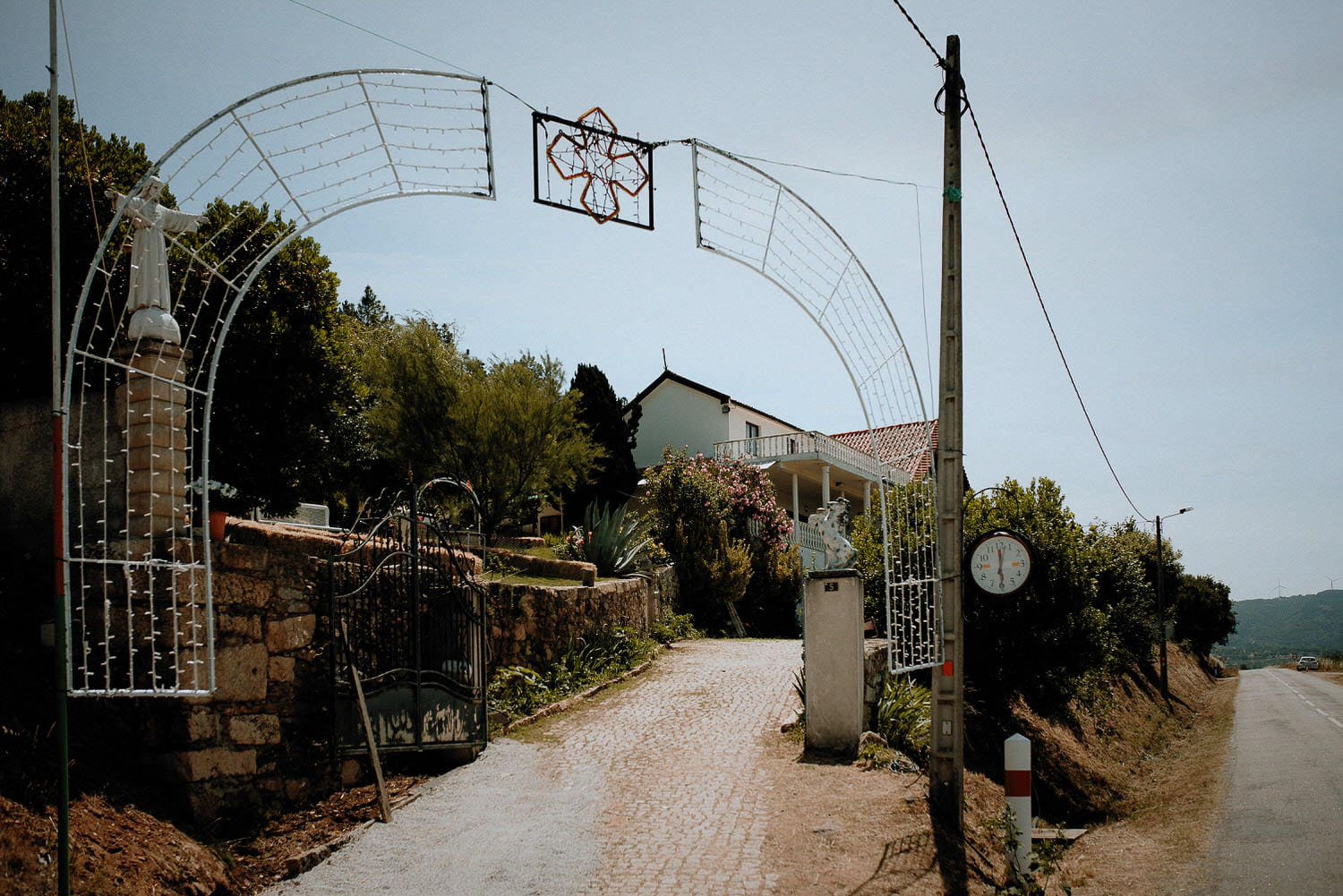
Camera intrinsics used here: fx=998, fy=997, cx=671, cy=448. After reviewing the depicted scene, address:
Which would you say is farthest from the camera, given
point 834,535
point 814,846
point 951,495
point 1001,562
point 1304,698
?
point 1304,698

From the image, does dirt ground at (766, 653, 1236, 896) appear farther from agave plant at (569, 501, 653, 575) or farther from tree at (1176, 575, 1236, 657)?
tree at (1176, 575, 1236, 657)

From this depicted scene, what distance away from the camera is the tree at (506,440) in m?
23.0

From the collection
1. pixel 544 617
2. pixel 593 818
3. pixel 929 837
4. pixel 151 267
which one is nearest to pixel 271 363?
pixel 544 617

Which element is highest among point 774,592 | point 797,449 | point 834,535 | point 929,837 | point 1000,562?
point 797,449

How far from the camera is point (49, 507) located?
8.03 meters

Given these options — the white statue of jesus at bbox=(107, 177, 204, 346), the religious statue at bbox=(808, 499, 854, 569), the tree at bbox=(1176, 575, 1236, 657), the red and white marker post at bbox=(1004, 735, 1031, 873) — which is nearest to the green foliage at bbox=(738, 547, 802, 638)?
the religious statue at bbox=(808, 499, 854, 569)

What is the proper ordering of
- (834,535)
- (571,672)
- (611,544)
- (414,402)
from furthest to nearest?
(414,402) → (611,544) → (571,672) → (834,535)

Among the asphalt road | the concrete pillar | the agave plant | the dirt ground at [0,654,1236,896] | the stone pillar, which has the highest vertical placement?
the stone pillar

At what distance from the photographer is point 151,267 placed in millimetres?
7484

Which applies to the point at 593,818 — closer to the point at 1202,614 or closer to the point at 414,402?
the point at 414,402

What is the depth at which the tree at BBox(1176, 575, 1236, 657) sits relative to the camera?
50781 mm

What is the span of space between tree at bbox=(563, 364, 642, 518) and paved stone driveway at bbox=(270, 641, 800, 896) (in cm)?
1848

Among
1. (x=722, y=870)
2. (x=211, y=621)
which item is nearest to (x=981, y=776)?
(x=722, y=870)

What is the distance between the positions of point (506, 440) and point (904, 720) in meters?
14.0
